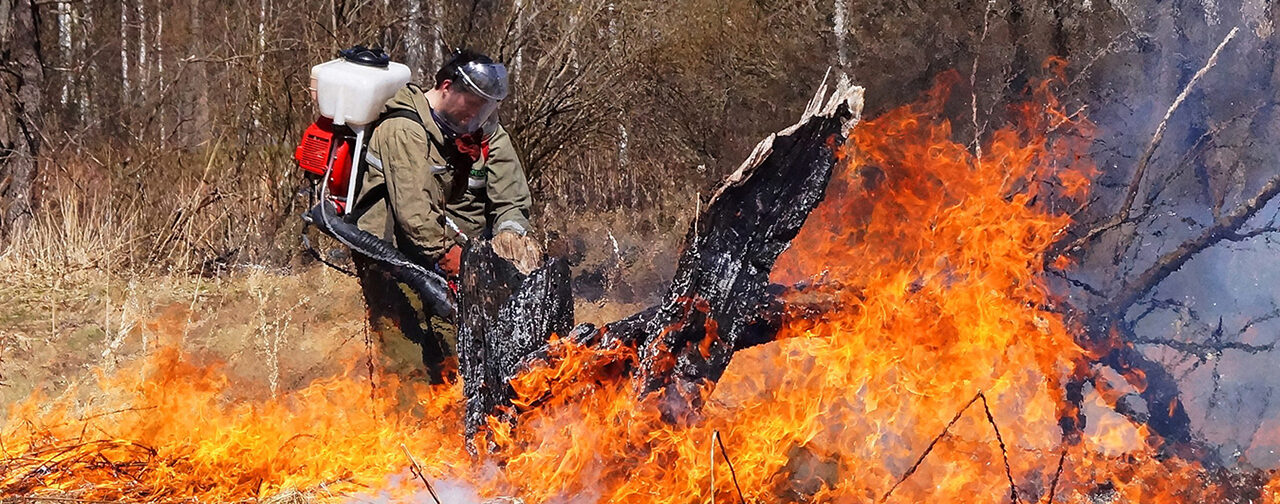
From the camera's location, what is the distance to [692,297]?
3682mm

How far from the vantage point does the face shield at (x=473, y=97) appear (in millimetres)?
3881

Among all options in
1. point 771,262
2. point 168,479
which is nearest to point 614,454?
point 771,262

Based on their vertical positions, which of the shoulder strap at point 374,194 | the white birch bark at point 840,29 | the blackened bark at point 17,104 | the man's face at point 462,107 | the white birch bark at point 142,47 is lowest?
the shoulder strap at point 374,194

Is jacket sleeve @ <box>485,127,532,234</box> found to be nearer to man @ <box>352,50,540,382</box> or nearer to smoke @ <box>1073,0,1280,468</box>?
man @ <box>352,50,540,382</box>

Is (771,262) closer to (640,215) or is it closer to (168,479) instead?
(168,479)

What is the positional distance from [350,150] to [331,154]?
8 centimetres

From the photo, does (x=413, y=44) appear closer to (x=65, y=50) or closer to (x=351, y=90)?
(x=351, y=90)

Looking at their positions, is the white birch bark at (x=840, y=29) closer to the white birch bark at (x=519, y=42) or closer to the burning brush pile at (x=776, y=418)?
the white birch bark at (x=519, y=42)

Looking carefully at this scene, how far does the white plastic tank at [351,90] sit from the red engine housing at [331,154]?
68 mm

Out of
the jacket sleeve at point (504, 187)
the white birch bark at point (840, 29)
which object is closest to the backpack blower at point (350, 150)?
the jacket sleeve at point (504, 187)

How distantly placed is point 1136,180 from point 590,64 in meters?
5.18

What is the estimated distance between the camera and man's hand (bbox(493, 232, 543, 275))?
3.59 meters

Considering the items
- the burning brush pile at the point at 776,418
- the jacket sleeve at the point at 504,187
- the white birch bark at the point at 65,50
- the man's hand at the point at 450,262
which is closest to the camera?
the burning brush pile at the point at 776,418

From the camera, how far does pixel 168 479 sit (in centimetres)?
349
